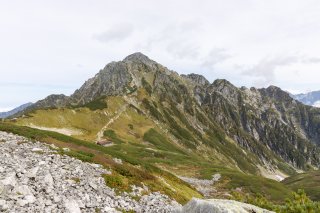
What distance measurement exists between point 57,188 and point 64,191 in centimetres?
75

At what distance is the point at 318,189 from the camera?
493 ft

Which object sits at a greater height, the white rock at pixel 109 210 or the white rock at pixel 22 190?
the white rock at pixel 22 190

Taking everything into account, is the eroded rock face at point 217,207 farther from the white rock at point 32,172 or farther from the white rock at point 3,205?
the white rock at point 32,172

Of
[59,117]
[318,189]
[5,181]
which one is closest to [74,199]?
[5,181]

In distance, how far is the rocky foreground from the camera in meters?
25.9

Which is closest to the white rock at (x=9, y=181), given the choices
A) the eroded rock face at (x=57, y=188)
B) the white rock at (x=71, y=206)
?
the eroded rock face at (x=57, y=188)

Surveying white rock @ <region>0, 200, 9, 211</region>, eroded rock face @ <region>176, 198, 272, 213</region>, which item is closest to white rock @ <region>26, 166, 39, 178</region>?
white rock @ <region>0, 200, 9, 211</region>

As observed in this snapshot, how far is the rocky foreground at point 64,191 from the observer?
2594cm

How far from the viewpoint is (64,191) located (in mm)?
30719

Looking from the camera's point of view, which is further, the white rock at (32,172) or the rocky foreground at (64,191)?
the white rock at (32,172)

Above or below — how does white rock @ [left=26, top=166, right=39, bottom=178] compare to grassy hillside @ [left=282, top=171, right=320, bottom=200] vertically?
above

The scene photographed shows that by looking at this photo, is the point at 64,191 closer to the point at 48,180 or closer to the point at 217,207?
the point at 48,180

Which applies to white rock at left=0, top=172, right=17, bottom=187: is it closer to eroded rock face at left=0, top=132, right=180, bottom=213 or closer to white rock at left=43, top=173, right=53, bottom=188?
eroded rock face at left=0, top=132, right=180, bottom=213

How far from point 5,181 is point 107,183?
979 centimetres
